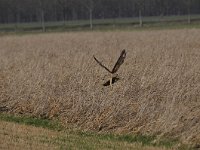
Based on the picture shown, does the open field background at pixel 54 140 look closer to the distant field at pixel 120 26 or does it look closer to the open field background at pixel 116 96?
the open field background at pixel 116 96

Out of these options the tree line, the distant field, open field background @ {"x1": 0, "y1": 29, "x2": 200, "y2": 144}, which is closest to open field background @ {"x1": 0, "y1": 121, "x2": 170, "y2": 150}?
open field background @ {"x1": 0, "y1": 29, "x2": 200, "y2": 144}

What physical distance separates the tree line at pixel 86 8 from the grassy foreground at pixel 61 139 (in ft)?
226

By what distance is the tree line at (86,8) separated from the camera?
8650 centimetres

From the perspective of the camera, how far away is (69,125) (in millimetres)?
10359

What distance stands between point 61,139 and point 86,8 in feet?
279

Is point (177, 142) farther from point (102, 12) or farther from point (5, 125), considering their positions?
point (102, 12)

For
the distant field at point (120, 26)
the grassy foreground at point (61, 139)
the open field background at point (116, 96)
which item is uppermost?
the open field background at point (116, 96)

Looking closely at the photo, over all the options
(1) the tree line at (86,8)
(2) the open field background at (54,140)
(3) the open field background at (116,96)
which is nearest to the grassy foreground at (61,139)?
(2) the open field background at (54,140)

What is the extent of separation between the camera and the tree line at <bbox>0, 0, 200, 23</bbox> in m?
86.5

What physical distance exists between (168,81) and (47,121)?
3.09 m

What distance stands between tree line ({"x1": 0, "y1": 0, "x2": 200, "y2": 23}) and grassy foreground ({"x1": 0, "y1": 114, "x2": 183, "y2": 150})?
6900 cm

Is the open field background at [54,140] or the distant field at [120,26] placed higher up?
the open field background at [54,140]

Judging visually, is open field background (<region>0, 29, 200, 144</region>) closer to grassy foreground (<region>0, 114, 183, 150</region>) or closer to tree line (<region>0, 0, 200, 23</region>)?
grassy foreground (<region>0, 114, 183, 150</region>)

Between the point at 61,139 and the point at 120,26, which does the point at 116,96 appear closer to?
the point at 61,139
